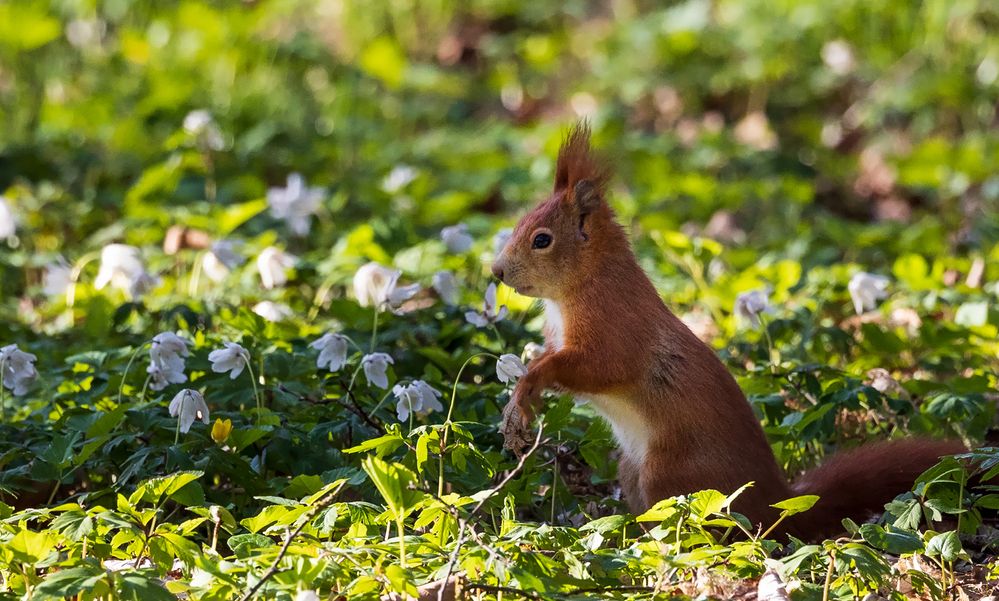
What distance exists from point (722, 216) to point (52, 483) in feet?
11.9

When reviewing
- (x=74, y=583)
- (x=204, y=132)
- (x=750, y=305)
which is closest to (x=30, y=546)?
(x=74, y=583)

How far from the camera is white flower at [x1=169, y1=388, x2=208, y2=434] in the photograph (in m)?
2.84

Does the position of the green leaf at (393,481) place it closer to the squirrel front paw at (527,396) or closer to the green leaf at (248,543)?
the green leaf at (248,543)

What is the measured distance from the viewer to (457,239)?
13.5 ft

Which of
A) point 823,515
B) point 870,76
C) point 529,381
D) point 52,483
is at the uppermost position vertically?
point 870,76

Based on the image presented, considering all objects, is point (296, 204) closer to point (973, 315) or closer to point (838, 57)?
point (973, 315)

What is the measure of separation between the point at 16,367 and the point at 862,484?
1.99 meters

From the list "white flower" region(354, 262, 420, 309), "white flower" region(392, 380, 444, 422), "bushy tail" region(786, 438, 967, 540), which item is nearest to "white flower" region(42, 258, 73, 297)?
"white flower" region(354, 262, 420, 309)

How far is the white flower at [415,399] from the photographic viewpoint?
2895 mm

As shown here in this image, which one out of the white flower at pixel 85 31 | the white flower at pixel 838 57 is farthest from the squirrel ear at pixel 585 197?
the white flower at pixel 85 31

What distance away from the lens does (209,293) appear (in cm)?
461

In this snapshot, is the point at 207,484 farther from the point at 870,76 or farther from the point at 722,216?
the point at 870,76

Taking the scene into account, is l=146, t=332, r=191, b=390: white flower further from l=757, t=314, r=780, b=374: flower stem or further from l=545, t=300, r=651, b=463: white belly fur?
l=757, t=314, r=780, b=374: flower stem

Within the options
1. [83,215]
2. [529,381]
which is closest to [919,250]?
[529,381]
